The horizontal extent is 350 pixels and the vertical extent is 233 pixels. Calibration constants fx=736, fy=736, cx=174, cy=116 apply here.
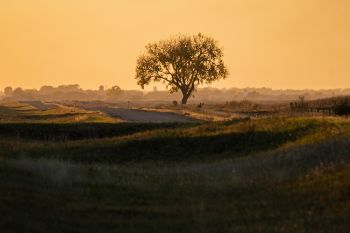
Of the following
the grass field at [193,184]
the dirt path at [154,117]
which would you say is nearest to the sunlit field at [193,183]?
the grass field at [193,184]

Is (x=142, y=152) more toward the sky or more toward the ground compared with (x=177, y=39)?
more toward the ground

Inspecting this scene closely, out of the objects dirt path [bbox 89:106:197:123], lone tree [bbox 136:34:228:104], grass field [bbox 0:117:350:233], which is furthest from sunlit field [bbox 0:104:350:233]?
lone tree [bbox 136:34:228:104]

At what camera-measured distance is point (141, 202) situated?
21.7m

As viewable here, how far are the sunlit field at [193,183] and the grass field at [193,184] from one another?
0.03 m

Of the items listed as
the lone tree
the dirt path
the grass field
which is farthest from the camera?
the lone tree

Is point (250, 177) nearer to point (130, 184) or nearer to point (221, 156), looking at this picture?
point (130, 184)

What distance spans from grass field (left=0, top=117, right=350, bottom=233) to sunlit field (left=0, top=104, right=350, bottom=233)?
33 millimetres

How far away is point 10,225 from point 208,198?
7.10 metres

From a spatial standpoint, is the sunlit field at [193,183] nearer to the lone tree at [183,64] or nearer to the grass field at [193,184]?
the grass field at [193,184]

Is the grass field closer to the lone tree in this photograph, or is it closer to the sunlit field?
the sunlit field

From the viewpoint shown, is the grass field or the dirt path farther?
the dirt path

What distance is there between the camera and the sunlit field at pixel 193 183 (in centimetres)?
1800

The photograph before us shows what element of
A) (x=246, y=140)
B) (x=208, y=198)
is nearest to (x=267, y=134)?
(x=246, y=140)

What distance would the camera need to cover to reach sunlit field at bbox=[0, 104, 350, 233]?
18000 millimetres
